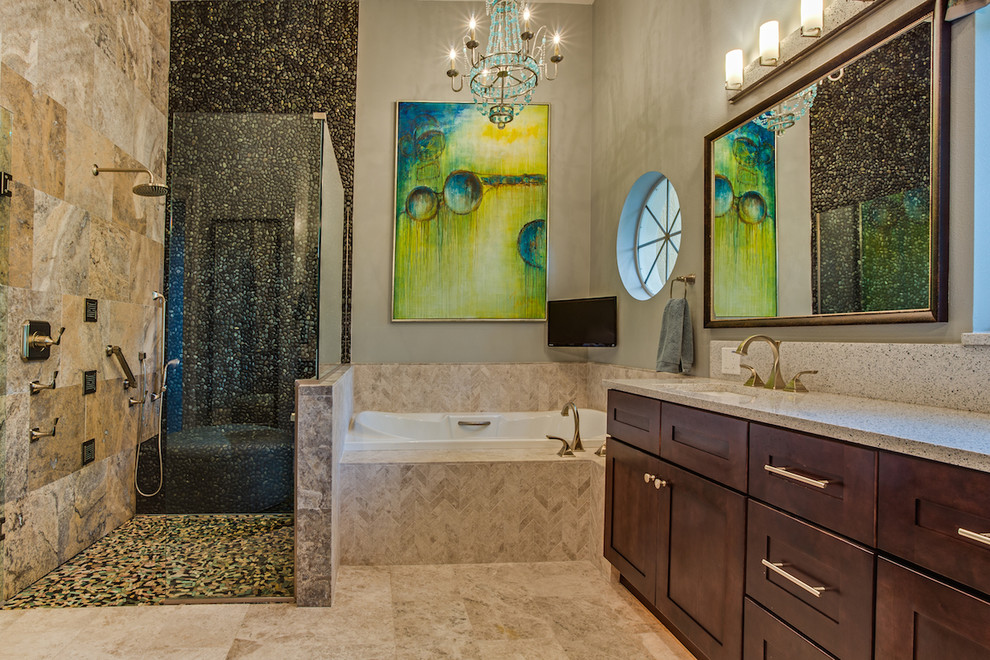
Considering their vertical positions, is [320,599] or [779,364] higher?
[779,364]

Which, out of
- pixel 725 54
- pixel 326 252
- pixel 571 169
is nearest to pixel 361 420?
pixel 326 252

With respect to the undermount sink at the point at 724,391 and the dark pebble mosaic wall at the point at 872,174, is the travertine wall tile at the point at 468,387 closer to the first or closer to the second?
the undermount sink at the point at 724,391

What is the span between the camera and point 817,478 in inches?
45.9

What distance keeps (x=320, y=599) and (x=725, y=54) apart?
8.86ft

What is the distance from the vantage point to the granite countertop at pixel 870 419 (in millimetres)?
910

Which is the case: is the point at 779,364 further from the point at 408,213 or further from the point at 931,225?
the point at 408,213

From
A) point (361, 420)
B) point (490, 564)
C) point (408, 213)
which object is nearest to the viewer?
point (490, 564)

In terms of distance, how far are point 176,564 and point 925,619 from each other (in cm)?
257

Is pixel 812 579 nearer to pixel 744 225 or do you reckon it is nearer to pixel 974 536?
pixel 974 536

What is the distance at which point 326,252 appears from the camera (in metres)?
2.70

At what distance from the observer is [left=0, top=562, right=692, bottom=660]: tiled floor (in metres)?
1.80

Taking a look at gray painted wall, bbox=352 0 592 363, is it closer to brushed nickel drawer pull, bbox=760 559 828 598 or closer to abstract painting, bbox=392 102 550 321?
abstract painting, bbox=392 102 550 321

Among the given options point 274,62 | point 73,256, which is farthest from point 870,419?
point 274,62

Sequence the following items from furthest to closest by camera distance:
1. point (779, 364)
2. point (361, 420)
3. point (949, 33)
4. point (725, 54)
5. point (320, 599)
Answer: point (361, 420), point (725, 54), point (320, 599), point (779, 364), point (949, 33)
